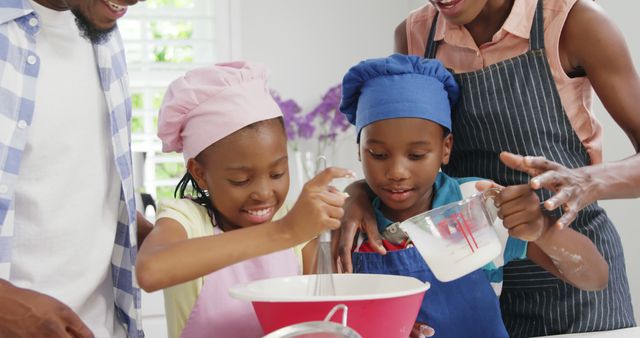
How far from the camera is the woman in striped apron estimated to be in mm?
1544

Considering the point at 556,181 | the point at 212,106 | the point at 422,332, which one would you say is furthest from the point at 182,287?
the point at 556,181

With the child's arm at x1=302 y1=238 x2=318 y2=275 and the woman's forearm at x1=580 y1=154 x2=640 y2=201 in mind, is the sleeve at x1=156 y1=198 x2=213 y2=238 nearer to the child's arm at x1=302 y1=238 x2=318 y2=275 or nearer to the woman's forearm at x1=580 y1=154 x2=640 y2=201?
the child's arm at x1=302 y1=238 x2=318 y2=275

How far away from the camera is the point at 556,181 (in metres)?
1.27

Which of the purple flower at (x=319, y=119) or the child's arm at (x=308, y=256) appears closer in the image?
the child's arm at (x=308, y=256)

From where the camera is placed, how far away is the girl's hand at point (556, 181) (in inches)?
49.1

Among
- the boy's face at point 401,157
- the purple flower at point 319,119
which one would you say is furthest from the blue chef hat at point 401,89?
the purple flower at point 319,119

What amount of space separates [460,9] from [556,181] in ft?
1.51

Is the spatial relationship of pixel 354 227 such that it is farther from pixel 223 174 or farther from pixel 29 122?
pixel 29 122

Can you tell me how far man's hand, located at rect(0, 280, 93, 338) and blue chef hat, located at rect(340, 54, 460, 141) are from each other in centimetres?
73

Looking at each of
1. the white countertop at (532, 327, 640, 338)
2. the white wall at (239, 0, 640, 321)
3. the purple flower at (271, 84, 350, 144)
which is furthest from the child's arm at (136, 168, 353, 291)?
the white wall at (239, 0, 640, 321)

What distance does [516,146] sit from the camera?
1.58 m

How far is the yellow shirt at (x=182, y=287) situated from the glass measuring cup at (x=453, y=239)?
1.38 feet

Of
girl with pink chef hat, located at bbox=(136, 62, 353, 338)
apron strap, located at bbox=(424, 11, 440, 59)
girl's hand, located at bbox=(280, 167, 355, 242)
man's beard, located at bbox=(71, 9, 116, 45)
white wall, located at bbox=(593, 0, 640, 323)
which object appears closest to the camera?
girl's hand, located at bbox=(280, 167, 355, 242)

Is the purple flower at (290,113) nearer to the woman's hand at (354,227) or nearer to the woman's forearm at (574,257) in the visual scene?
the woman's hand at (354,227)
